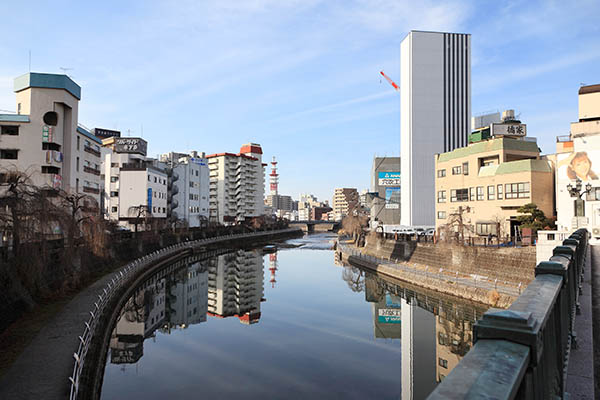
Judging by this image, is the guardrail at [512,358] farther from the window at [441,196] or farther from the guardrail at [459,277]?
the window at [441,196]

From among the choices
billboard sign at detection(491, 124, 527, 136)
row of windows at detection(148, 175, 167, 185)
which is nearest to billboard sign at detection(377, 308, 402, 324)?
billboard sign at detection(491, 124, 527, 136)

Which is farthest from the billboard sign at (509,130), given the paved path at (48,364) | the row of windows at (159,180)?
the row of windows at (159,180)

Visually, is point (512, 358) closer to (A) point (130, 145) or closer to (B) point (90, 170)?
(B) point (90, 170)

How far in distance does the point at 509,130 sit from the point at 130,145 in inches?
2349

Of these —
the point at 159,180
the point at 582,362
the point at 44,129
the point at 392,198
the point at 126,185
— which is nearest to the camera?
the point at 582,362

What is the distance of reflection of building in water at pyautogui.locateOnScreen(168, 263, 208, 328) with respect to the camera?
28891mm

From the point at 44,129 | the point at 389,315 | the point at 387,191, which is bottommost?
the point at 389,315

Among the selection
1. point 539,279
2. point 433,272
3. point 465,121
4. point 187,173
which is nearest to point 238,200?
point 187,173

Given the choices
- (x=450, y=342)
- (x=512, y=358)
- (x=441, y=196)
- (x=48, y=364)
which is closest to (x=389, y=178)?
(x=441, y=196)

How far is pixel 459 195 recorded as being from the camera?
146ft

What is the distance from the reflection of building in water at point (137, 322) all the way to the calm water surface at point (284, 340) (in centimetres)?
6

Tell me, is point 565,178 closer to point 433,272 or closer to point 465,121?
point 433,272

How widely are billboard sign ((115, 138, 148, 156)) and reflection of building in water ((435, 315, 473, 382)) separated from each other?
6003 cm

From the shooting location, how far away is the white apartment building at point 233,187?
105438mm
